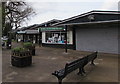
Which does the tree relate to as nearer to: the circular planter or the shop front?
the shop front

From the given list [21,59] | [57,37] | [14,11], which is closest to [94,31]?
[57,37]

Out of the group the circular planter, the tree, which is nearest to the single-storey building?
the circular planter

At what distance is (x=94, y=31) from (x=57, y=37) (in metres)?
5.35

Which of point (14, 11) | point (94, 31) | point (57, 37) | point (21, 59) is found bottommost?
point (21, 59)

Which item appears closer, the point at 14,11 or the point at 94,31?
the point at 94,31

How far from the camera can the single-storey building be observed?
38.1ft

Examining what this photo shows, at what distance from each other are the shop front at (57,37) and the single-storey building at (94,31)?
0.20 metres

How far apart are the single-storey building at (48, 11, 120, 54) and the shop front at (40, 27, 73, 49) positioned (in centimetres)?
20

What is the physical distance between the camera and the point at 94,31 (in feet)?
43.5

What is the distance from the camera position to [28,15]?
83.7 ft

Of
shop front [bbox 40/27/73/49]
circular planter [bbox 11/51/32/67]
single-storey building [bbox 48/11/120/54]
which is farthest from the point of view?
shop front [bbox 40/27/73/49]

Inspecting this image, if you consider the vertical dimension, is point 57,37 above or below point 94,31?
below

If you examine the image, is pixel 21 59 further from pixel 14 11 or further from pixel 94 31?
pixel 14 11

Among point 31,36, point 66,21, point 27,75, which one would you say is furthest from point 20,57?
point 31,36
